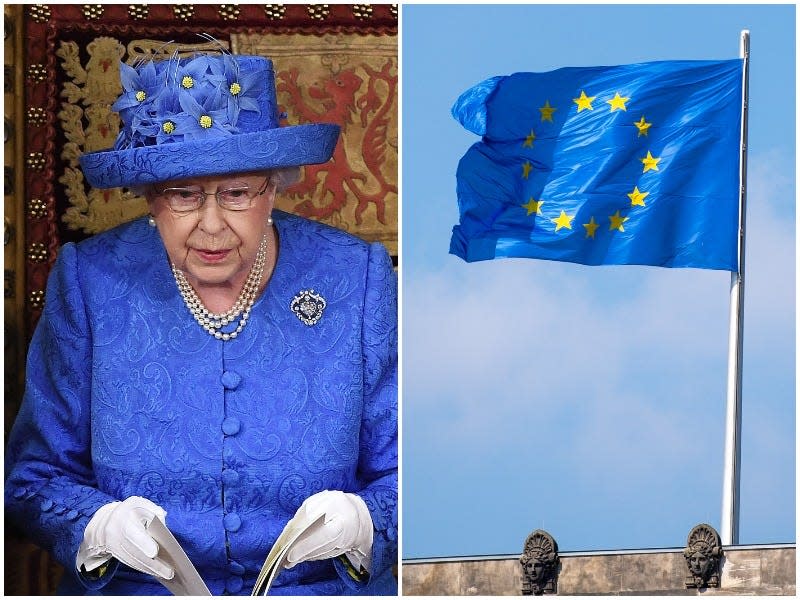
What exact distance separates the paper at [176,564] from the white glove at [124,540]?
1.1 inches

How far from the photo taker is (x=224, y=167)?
7527mm

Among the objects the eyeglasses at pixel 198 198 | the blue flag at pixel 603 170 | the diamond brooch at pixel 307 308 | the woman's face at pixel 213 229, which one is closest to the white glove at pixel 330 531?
the diamond brooch at pixel 307 308

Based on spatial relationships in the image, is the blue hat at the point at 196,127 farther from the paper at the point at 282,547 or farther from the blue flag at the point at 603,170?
the blue flag at the point at 603,170

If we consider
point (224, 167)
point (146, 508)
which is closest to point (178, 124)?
point (224, 167)

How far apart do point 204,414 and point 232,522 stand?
469mm

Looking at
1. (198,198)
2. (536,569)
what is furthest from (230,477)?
(536,569)

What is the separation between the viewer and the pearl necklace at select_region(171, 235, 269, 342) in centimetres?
777

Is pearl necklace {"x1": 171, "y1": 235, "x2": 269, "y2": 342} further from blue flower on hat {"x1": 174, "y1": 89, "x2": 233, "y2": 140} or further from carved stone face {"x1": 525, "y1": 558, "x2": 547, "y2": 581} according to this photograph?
carved stone face {"x1": 525, "y1": 558, "x2": 547, "y2": 581}

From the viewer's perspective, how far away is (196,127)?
7566 mm

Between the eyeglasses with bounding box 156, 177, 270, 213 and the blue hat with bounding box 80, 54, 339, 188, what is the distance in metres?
0.09

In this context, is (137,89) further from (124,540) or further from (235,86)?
(124,540)

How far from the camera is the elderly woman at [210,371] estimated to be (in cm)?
757

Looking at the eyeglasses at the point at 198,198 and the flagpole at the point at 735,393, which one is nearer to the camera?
the eyeglasses at the point at 198,198

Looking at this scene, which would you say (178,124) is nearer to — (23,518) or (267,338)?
(267,338)
